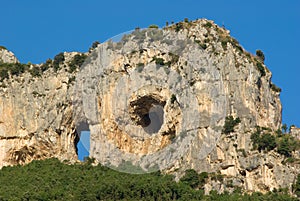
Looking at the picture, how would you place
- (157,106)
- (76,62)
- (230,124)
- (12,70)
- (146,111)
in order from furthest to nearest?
(12,70) < (76,62) < (146,111) < (157,106) < (230,124)

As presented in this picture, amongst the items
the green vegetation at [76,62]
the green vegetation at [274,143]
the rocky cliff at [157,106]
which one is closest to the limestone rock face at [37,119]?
the rocky cliff at [157,106]

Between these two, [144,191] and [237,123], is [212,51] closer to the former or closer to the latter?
[237,123]

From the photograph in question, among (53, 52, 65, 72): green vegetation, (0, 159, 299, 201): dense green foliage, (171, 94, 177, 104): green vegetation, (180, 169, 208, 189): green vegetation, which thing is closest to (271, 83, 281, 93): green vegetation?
(171, 94, 177, 104): green vegetation

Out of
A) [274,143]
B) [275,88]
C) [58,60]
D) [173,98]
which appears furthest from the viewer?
[58,60]

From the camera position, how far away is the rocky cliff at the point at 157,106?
13750 centimetres

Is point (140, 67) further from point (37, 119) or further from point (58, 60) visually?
point (37, 119)

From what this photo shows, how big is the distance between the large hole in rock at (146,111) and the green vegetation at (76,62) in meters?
8.99

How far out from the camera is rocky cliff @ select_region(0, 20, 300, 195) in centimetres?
13750

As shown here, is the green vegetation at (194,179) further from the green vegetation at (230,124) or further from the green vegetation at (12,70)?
the green vegetation at (12,70)

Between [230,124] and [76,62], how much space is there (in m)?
20.3

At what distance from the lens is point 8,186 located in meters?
137

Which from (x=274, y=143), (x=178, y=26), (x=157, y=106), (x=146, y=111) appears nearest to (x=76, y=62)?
(x=146, y=111)

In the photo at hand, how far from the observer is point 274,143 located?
445ft

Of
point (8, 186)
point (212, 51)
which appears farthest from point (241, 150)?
point (8, 186)
